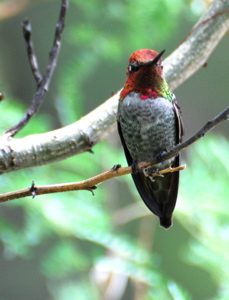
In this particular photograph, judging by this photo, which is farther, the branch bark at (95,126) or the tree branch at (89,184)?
the branch bark at (95,126)

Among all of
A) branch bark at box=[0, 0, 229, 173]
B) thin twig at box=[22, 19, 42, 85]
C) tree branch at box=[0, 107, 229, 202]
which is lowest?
tree branch at box=[0, 107, 229, 202]

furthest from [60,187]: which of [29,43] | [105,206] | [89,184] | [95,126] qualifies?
[105,206]

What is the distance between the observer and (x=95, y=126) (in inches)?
58.3

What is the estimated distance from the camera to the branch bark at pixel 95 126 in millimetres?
1367

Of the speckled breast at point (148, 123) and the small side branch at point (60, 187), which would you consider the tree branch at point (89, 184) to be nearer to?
the small side branch at point (60, 187)

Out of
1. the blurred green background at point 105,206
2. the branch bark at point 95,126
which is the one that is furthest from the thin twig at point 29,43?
the blurred green background at point 105,206

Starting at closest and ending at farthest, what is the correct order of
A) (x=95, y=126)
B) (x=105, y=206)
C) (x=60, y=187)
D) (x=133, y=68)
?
(x=60, y=187), (x=95, y=126), (x=133, y=68), (x=105, y=206)

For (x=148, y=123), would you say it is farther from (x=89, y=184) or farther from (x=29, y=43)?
(x=89, y=184)

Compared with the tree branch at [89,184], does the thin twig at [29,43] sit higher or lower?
higher

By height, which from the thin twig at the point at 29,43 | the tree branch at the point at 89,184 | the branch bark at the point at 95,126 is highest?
the thin twig at the point at 29,43

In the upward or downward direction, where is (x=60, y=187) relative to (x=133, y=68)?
downward

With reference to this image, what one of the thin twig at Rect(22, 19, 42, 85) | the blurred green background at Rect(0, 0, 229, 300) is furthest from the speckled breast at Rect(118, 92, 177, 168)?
the blurred green background at Rect(0, 0, 229, 300)

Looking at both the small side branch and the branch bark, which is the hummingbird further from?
the small side branch

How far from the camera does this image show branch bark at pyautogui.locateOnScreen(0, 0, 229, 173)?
137cm
